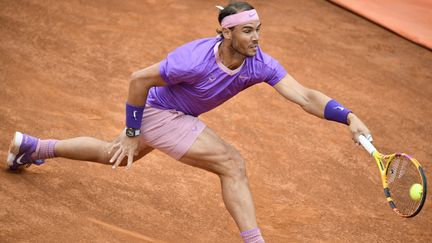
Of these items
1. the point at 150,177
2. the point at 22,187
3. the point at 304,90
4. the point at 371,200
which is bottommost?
the point at 371,200

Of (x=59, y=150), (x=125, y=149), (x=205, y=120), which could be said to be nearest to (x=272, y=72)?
(x=125, y=149)

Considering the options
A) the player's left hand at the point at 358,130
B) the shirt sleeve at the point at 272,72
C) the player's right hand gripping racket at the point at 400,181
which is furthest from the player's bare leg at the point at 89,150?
the player's right hand gripping racket at the point at 400,181

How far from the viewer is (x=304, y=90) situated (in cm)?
583

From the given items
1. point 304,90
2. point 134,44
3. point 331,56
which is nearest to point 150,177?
point 304,90

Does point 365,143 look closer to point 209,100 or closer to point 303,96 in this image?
point 303,96

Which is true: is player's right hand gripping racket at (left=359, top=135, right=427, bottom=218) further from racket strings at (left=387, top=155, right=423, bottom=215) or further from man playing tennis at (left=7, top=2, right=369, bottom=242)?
man playing tennis at (left=7, top=2, right=369, bottom=242)

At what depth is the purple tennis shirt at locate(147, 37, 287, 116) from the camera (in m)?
5.49

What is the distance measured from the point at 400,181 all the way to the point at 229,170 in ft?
3.87

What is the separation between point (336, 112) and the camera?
5.58 meters

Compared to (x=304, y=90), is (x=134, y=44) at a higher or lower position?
lower

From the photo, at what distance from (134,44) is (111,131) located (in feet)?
6.59

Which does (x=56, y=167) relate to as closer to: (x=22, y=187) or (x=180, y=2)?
(x=22, y=187)

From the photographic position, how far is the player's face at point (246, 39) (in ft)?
18.1

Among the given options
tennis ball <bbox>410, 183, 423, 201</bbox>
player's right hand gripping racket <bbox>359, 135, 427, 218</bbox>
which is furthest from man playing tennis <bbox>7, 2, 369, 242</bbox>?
tennis ball <bbox>410, 183, 423, 201</bbox>
